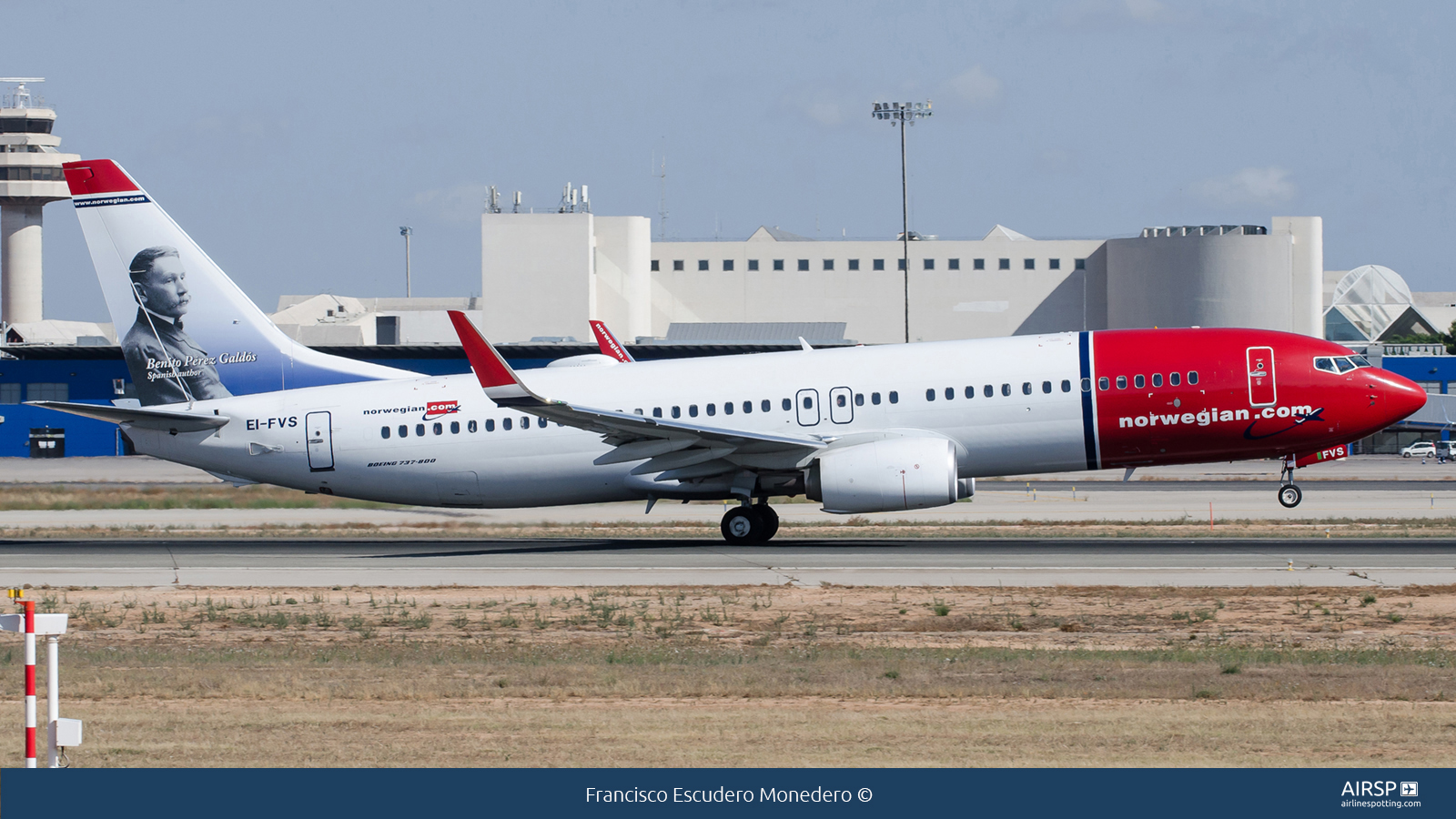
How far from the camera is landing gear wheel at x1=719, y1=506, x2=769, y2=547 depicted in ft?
108

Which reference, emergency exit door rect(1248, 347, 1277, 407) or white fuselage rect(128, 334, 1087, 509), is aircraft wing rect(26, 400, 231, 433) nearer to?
white fuselage rect(128, 334, 1087, 509)

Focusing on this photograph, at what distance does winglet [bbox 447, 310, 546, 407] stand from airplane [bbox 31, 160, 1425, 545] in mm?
42

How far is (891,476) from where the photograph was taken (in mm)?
30422

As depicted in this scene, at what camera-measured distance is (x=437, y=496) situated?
1324 inches

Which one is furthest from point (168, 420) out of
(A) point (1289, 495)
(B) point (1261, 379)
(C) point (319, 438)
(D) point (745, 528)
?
(A) point (1289, 495)

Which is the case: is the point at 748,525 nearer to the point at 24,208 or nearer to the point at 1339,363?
the point at 1339,363

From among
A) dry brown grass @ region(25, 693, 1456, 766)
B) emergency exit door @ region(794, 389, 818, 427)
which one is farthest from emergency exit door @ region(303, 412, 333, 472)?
dry brown grass @ region(25, 693, 1456, 766)

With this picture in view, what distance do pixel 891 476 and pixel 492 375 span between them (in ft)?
26.9

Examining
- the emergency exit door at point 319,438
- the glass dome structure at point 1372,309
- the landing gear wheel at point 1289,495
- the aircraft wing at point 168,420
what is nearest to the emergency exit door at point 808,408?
the emergency exit door at point 319,438

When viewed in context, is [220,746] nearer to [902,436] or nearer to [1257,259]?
[902,436]

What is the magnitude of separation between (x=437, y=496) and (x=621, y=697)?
63.9 feet

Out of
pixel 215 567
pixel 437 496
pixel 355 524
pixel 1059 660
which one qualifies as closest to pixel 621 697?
pixel 1059 660

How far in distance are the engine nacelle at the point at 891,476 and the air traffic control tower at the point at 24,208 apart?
145225mm

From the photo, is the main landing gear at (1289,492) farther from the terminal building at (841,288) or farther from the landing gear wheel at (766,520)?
the terminal building at (841,288)
